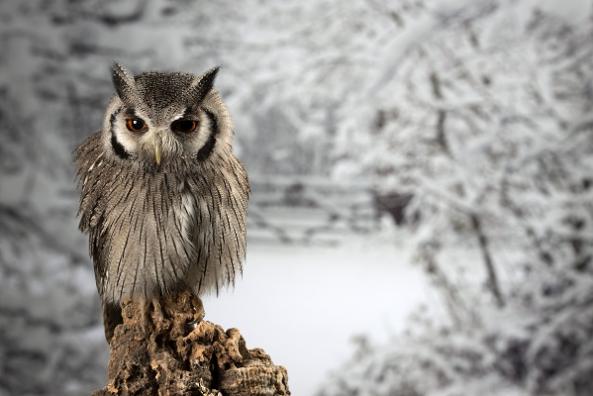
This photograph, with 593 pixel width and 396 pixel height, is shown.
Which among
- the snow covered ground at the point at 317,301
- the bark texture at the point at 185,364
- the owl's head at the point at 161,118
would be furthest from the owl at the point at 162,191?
the snow covered ground at the point at 317,301

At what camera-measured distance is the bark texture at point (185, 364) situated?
1.19 m

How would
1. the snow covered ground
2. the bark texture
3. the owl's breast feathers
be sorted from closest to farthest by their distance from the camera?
the bark texture → the owl's breast feathers → the snow covered ground

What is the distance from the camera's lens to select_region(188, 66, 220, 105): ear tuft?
1265mm

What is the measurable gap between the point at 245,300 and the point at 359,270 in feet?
1.35

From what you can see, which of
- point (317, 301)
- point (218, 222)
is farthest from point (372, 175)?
point (218, 222)

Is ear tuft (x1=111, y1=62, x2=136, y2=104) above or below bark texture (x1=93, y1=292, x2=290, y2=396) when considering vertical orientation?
above

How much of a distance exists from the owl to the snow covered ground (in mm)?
987

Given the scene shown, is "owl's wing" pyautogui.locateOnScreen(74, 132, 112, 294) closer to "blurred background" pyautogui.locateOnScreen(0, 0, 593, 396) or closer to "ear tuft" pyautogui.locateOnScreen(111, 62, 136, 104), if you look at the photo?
"ear tuft" pyautogui.locateOnScreen(111, 62, 136, 104)

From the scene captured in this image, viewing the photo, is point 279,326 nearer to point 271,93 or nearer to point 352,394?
point 352,394

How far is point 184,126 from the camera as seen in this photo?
1.29 meters

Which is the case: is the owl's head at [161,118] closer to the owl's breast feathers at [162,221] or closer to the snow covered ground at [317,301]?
the owl's breast feathers at [162,221]

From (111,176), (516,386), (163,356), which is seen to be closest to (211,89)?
(111,176)

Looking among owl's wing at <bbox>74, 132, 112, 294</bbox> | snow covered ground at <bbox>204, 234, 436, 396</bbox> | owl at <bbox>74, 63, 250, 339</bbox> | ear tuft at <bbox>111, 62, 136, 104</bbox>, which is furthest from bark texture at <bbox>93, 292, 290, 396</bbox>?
snow covered ground at <bbox>204, 234, 436, 396</bbox>

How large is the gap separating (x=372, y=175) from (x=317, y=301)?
19.2 inches
